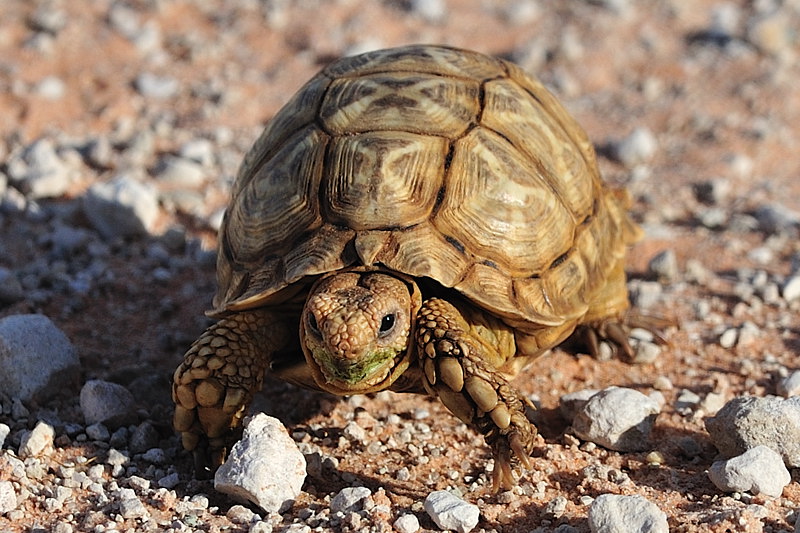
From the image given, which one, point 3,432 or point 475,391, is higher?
point 475,391

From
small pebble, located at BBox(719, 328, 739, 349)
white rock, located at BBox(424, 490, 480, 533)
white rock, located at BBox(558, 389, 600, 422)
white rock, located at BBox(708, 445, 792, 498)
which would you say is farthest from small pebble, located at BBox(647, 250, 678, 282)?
white rock, located at BBox(424, 490, 480, 533)

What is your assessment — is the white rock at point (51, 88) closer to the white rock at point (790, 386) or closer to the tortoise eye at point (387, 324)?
the tortoise eye at point (387, 324)

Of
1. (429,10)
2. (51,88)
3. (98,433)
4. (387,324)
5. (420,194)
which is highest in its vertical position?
(429,10)

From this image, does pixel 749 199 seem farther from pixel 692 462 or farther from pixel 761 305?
pixel 692 462

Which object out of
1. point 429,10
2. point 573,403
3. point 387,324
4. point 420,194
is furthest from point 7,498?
point 429,10

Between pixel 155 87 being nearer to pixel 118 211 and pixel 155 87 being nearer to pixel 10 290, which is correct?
pixel 118 211

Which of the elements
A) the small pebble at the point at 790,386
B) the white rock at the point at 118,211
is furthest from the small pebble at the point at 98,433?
the small pebble at the point at 790,386

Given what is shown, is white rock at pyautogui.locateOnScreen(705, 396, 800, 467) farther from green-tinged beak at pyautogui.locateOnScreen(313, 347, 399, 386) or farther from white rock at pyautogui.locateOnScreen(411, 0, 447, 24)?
white rock at pyautogui.locateOnScreen(411, 0, 447, 24)

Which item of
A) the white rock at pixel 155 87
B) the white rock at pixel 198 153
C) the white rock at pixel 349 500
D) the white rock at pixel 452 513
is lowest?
the white rock at pixel 349 500

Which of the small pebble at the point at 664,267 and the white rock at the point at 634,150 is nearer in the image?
the small pebble at the point at 664,267
